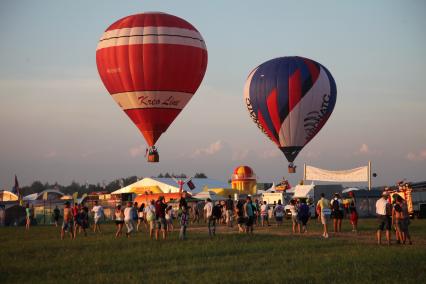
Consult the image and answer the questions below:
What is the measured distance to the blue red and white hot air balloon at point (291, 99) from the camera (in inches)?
1955

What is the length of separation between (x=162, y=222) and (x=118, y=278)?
38.2ft

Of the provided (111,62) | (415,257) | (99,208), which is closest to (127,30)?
(111,62)

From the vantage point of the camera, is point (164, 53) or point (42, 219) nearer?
point (164, 53)

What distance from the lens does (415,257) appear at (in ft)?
61.0

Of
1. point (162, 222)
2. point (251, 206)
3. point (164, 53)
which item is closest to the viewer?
point (162, 222)

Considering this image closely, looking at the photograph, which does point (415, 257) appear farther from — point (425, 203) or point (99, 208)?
point (425, 203)

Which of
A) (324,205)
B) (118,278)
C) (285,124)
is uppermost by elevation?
(285,124)

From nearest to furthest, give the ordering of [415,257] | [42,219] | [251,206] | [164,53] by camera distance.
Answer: [415,257], [251,206], [164,53], [42,219]

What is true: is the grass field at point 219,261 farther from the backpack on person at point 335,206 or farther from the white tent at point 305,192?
the white tent at point 305,192

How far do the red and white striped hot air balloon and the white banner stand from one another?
37.5 meters

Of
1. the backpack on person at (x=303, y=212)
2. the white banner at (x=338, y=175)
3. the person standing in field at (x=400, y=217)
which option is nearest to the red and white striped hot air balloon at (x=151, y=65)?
the backpack on person at (x=303, y=212)

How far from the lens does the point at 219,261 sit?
18.9 m

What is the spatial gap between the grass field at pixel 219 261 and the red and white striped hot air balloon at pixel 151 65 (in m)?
16.1

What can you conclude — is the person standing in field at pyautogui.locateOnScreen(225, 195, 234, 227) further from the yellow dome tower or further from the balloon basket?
the yellow dome tower
